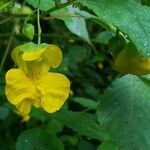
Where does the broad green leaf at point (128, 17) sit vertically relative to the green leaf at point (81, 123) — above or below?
above

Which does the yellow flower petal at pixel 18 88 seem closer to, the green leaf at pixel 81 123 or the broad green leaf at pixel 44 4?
the broad green leaf at pixel 44 4

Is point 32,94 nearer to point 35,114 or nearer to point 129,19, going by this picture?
point 129,19

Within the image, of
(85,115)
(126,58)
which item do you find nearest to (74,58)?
(85,115)

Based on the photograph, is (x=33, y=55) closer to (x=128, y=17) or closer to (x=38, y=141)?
(x=128, y=17)

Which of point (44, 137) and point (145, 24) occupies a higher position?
point (145, 24)

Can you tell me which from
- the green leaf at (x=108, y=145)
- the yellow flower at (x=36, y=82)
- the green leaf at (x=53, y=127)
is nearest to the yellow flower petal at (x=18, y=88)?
the yellow flower at (x=36, y=82)
